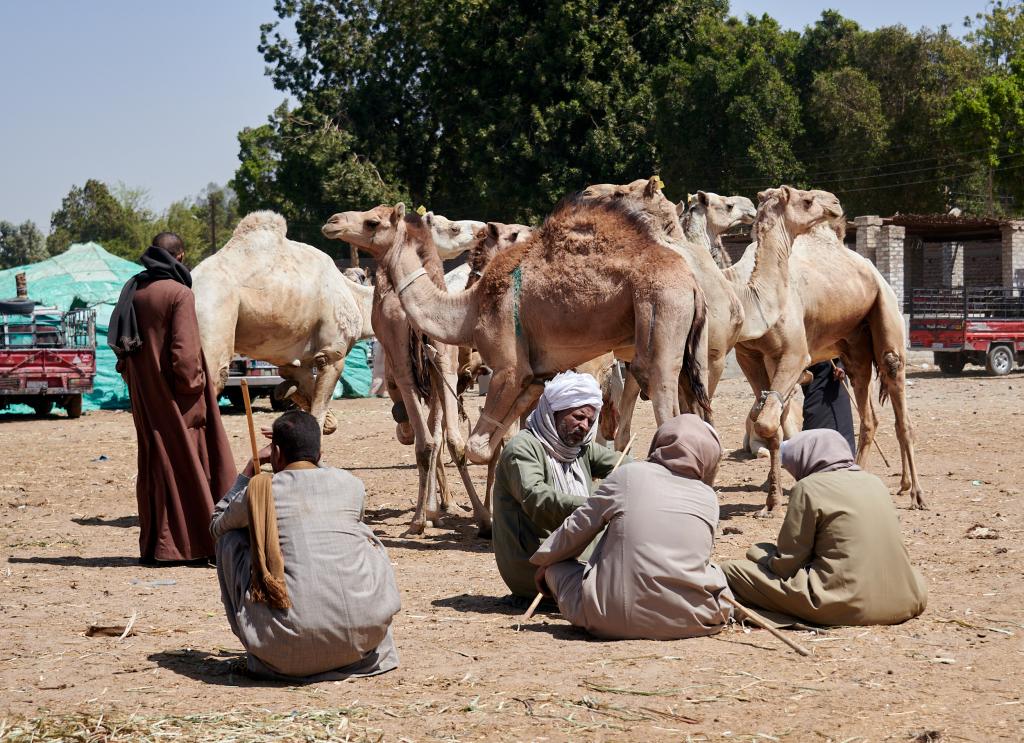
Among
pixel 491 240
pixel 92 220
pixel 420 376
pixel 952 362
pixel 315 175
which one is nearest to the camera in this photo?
pixel 420 376

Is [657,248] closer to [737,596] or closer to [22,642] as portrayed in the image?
[737,596]

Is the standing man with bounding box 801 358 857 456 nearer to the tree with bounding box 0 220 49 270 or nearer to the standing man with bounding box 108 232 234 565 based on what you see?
the standing man with bounding box 108 232 234 565

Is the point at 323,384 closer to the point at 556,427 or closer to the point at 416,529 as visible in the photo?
the point at 416,529

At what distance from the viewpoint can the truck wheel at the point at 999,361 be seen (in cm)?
2638

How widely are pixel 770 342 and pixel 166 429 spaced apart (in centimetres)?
498

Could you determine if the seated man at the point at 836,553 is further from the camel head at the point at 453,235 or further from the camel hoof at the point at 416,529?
the camel head at the point at 453,235

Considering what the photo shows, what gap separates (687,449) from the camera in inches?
222

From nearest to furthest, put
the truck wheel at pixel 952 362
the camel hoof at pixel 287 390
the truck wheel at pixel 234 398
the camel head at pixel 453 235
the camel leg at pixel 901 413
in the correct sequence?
the camel leg at pixel 901 413, the camel head at pixel 453 235, the camel hoof at pixel 287 390, the truck wheel at pixel 234 398, the truck wheel at pixel 952 362

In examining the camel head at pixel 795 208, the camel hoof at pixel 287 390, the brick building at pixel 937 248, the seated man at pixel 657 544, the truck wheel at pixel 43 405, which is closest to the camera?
the seated man at pixel 657 544

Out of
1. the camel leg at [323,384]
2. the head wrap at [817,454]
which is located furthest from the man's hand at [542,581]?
the camel leg at [323,384]

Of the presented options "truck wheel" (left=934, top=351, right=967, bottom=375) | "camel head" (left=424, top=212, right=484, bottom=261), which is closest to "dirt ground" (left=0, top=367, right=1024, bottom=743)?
"camel head" (left=424, top=212, right=484, bottom=261)

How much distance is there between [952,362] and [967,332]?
1.05 meters

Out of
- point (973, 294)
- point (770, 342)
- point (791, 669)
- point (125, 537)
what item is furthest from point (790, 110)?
point (791, 669)

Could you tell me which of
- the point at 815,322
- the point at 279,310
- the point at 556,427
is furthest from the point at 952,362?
the point at 556,427
